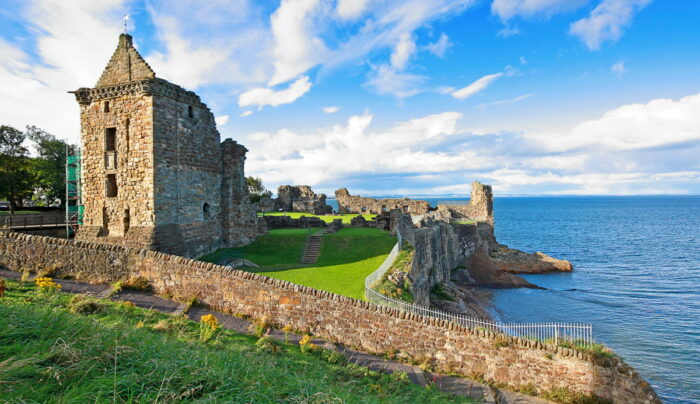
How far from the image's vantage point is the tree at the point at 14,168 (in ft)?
107

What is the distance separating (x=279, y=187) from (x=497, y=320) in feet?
93.2

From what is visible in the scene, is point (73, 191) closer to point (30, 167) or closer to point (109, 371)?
point (30, 167)

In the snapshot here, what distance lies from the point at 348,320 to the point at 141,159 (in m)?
13.4

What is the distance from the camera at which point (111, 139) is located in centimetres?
1989

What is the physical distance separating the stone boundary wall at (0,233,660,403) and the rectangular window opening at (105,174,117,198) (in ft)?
15.2

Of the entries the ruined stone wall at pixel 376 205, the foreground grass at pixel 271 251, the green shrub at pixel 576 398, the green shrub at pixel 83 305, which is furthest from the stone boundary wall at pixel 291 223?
the green shrub at pixel 576 398

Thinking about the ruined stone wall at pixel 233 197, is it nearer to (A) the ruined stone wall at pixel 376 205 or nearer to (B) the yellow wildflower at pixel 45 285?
(B) the yellow wildflower at pixel 45 285

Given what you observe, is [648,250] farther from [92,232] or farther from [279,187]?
[92,232]

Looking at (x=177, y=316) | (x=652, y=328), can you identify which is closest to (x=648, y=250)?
(x=652, y=328)

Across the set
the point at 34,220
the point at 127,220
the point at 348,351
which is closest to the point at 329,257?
the point at 348,351

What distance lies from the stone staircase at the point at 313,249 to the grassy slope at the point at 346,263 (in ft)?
1.05

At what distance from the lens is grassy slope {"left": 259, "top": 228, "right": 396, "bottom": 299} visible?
687 inches

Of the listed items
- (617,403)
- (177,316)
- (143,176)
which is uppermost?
(143,176)

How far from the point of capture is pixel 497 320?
1148 inches
